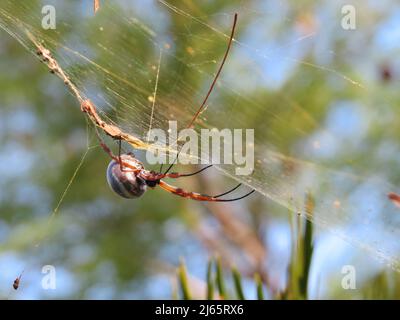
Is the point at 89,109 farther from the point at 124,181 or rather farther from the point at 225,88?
the point at 225,88

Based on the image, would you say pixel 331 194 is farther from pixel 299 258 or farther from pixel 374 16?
pixel 374 16

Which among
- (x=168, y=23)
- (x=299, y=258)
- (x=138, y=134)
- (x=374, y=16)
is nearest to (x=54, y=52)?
(x=138, y=134)

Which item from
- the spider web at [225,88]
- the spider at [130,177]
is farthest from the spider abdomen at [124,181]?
the spider web at [225,88]

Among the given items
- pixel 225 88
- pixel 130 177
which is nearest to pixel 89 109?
pixel 130 177

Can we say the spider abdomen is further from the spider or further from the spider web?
the spider web

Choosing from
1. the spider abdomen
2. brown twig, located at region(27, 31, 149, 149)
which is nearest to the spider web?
brown twig, located at region(27, 31, 149, 149)

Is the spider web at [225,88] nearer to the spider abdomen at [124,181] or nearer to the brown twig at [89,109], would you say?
the brown twig at [89,109]
